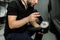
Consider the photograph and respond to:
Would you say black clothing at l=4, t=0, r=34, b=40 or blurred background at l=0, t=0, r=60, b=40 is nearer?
black clothing at l=4, t=0, r=34, b=40

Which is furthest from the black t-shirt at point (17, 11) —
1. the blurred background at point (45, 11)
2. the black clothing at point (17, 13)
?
the blurred background at point (45, 11)

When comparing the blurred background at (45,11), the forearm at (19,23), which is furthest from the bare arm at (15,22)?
the blurred background at (45,11)

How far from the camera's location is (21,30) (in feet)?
5.08

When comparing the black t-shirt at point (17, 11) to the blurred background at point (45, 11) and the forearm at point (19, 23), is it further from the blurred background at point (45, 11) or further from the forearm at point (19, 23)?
the blurred background at point (45, 11)

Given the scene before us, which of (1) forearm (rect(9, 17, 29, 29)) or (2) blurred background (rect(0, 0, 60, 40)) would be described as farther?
(2) blurred background (rect(0, 0, 60, 40))

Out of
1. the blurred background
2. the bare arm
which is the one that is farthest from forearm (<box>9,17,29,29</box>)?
the blurred background

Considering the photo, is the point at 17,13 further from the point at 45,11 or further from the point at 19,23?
the point at 45,11

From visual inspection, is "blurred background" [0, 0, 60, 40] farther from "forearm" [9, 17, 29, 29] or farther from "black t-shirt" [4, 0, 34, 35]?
"forearm" [9, 17, 29, 29]

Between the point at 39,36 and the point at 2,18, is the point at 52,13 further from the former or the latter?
the point at 39,36

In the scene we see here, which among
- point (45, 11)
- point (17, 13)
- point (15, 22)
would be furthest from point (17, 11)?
point (45, 11)

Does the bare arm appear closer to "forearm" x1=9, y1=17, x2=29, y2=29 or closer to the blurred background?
"forearm" x1=9, y1=17, x2=29, y2=29

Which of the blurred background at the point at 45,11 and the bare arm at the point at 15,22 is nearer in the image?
the bare arm at the point at 15,22

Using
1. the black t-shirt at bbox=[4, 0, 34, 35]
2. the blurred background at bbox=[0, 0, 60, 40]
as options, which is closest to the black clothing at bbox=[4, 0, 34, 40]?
the black t-shirt at bbox=[4, 0, 34, 35]

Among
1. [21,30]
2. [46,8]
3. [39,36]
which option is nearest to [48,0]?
[46,8]
